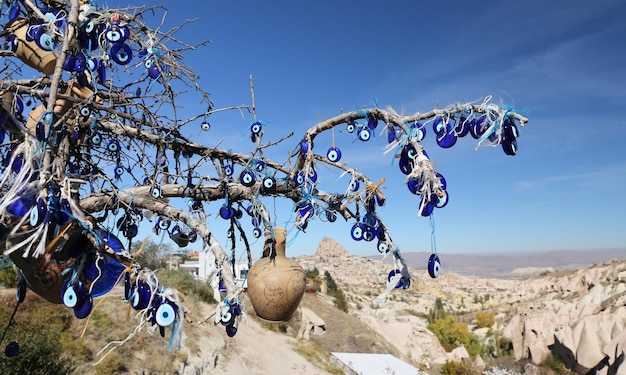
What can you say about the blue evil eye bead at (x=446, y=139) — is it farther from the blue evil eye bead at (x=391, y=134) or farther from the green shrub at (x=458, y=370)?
the green shrub at (x=458, y=370)

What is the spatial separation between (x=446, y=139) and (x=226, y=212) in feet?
5.24

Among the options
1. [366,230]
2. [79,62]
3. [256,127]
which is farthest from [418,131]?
[79,62]

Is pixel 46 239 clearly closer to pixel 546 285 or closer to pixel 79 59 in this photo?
pixel 79 59

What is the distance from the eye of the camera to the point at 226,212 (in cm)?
292

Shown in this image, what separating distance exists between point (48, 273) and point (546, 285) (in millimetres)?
48259

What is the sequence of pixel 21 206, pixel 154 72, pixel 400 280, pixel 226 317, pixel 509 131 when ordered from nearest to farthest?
1. pixel 21 206
2. pixel 226 317
3. pixel 509 131
4. pixel 400 280
5. pixel 154 72

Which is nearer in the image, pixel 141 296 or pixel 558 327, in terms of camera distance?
pixel 141 296

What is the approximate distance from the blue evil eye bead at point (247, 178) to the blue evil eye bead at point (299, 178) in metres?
0.28

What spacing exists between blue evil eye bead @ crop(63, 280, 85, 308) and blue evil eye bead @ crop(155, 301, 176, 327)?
1.17ft

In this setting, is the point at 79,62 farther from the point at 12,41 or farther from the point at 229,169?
the point at 229,169

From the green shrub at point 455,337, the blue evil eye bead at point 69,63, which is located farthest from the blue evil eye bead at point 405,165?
the green shrub at point 455,337

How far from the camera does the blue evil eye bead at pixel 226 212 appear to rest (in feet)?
9.53

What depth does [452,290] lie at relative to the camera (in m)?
67.5

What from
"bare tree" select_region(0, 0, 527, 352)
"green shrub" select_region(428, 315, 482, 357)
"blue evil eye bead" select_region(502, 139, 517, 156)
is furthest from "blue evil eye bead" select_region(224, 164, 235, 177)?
"green shrub" select_region(428, 315, 482, 357)
